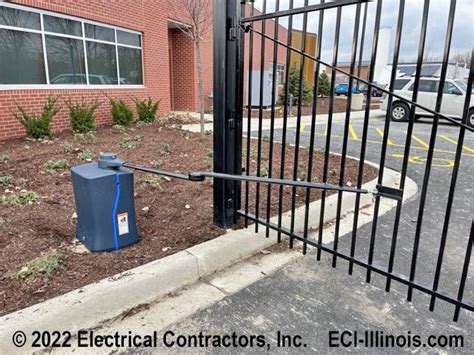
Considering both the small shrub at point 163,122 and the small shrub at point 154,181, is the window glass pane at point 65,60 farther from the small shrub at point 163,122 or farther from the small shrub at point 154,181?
the small shrub at point 154,181

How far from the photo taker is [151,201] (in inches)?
156

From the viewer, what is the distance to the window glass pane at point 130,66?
383 inches

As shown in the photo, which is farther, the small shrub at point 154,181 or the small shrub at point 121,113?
the small shrub at point 121,113

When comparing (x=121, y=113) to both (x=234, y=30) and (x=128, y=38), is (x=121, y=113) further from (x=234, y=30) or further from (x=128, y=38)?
(x=234, y=30)

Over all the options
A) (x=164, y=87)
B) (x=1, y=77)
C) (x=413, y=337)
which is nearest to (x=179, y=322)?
(x=413, y=337)

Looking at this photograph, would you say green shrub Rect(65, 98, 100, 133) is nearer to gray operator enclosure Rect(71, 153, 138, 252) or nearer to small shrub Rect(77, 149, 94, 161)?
small shrub Rect(77, 149, 94, 161)

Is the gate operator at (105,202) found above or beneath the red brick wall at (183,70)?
beneath

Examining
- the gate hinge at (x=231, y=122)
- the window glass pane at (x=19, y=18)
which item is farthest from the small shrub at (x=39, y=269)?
the window glass pane at (x=19, y=18)

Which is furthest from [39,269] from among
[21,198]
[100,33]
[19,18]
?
[100,33]

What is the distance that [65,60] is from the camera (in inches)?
319

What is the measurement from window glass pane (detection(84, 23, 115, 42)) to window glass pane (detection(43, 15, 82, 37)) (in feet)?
0.88

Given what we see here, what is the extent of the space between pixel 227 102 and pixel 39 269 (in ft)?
6.29

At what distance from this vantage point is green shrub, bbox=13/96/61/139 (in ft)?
22.8

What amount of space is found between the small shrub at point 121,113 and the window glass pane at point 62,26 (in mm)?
1722
